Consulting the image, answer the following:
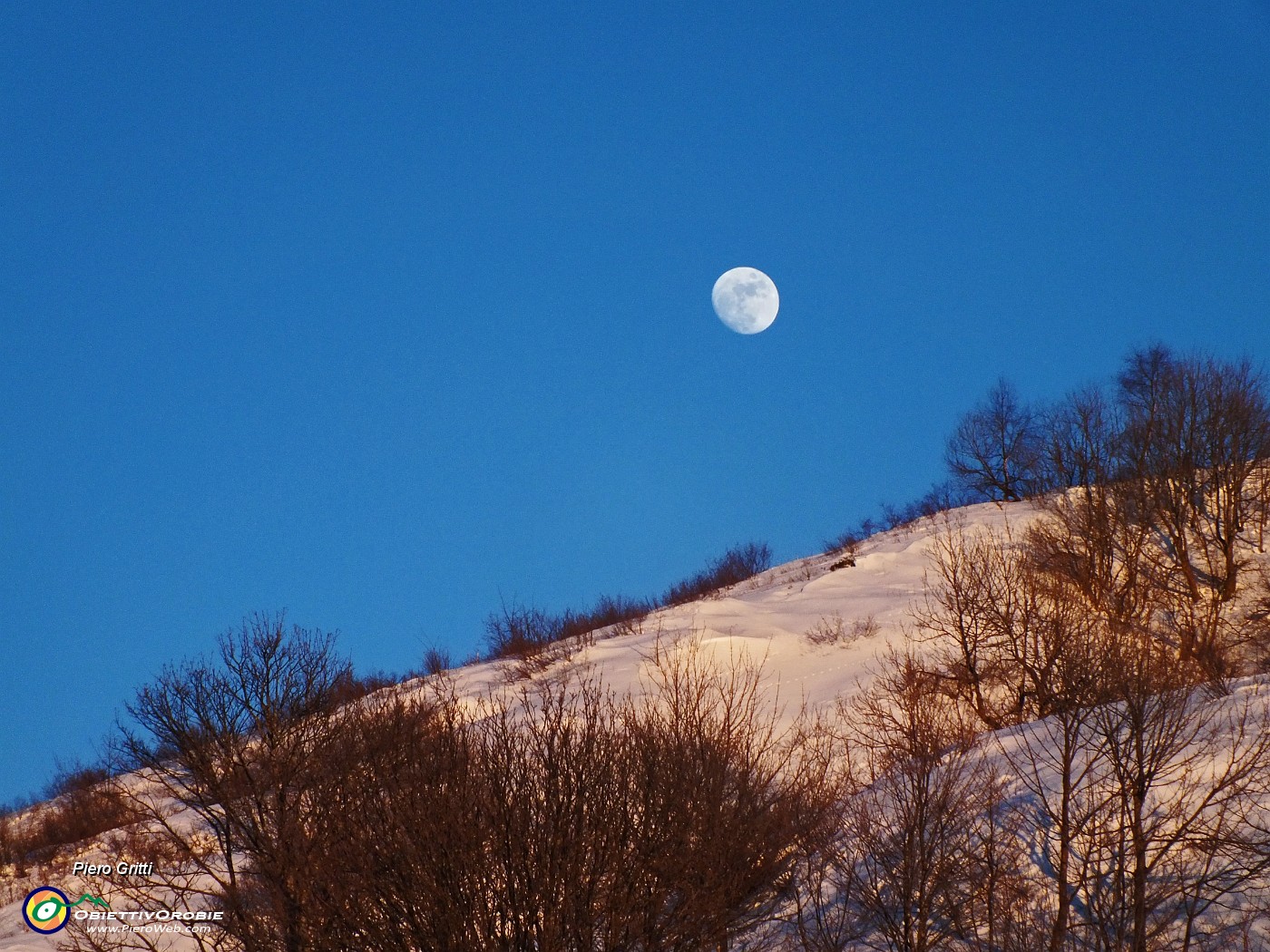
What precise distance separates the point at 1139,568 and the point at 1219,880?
1850cm

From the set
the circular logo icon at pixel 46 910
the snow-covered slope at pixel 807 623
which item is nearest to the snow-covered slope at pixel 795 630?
the snow-covered slope at pixel 807 623

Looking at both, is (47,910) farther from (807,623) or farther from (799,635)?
(807,623)

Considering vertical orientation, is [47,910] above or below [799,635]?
below

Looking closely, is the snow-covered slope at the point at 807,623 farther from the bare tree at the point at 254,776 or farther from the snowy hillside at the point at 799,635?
the bare tree at the point at 254,776

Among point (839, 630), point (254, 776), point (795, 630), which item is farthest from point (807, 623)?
point (254, 776)

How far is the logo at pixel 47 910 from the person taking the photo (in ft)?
66.5

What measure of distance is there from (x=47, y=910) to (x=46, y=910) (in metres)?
0.05

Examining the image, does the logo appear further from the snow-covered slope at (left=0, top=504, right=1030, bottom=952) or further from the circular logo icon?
the snow-covered slope at (left=0, top=504, right=1030, bottom=952)

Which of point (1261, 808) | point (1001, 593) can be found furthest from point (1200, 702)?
point (1001, 593)

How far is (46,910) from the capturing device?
21.0 metres

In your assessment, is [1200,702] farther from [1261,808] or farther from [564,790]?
[564,790]

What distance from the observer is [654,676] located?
92.9 feet

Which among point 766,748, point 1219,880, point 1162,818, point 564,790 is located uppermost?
point 564,790

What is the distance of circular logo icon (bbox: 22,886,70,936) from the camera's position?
2034 cm
